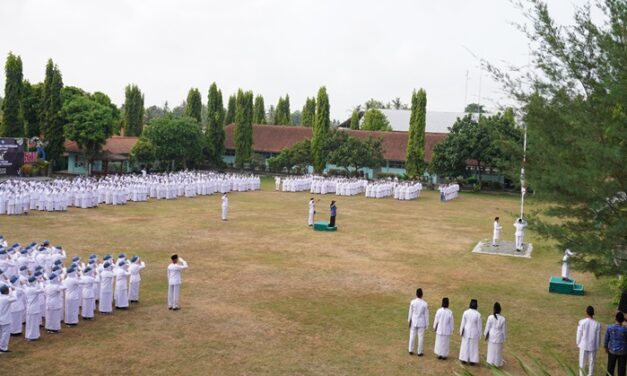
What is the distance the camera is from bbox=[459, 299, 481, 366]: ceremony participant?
10516mm

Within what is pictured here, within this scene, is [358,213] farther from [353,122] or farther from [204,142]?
[353,122]

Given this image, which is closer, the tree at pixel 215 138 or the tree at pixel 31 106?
the tree at pixel 31 106

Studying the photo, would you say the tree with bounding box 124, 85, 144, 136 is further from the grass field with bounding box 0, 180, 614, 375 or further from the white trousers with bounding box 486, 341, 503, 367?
the white trousers with bounding box 486, 341, 503, 367

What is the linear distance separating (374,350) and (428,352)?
3.41ft

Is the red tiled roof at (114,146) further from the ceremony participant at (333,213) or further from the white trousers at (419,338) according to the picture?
the white trousers at (419,338)

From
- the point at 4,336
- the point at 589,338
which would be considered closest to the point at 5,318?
the point at 4,336

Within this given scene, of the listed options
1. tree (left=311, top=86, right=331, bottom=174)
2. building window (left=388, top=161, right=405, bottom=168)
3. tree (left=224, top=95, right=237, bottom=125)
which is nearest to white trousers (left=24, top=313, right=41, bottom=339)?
tree (left=311, top=86, right=331, bottom=174)

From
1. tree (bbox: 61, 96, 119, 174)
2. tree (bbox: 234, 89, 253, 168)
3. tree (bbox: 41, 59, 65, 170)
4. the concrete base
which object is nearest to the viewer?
the concrete base

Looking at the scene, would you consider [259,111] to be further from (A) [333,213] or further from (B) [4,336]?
(B) [4,336]

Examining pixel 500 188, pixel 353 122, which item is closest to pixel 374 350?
pixel 500 188

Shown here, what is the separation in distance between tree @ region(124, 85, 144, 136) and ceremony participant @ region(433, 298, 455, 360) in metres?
53.4

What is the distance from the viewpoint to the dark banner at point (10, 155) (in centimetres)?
3788

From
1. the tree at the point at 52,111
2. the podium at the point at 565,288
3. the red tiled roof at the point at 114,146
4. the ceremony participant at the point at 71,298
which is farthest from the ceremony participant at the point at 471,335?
the red tiled roof at the point at 114,146

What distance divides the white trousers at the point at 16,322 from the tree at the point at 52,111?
35.7 meters
